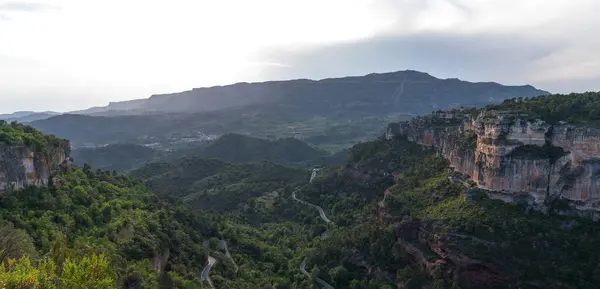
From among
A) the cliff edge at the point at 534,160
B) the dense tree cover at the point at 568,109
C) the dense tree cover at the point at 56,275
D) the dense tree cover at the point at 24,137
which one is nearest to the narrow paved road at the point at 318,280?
the cliff edge at the point at 534,160

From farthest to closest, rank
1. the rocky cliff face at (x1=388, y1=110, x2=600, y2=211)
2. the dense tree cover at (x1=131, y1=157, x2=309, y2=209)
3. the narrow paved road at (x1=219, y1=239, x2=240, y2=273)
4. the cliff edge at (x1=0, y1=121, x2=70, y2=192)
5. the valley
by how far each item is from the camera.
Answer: the dense tree cover at (x1=131, y1=157, x2=309, y2=209) → the narrow paved road at (x1=219, y1=239, x2=240, y2=273) → the rocky cliff face at (x1=388, y1=110, x2=600, y2=211) → the cliff edge at (x1=0, y1=121, x2=70, y2=192) → the valley

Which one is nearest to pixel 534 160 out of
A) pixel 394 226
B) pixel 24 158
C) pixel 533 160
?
pixel 533 160

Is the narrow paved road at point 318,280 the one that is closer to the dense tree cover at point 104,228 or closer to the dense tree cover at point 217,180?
the dense tree cover at point 104,228

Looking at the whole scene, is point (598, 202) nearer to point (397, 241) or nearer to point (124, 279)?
point (397, 241)

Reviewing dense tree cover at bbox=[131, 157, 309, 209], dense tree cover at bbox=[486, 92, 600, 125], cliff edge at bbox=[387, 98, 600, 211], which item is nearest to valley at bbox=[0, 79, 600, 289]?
cliff edge at bbox=[387, 98, 600, 211]

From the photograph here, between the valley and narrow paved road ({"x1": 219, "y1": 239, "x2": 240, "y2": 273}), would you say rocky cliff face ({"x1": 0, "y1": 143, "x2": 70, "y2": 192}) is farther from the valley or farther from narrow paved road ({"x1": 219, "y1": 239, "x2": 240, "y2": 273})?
narrow paved road ({"x1": 219, "y1": 239, "x2": 240, "y2": 273})

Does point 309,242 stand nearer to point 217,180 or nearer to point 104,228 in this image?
point 104,228

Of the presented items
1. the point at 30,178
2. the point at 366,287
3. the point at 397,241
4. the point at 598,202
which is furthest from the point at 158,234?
the point at 598,202
